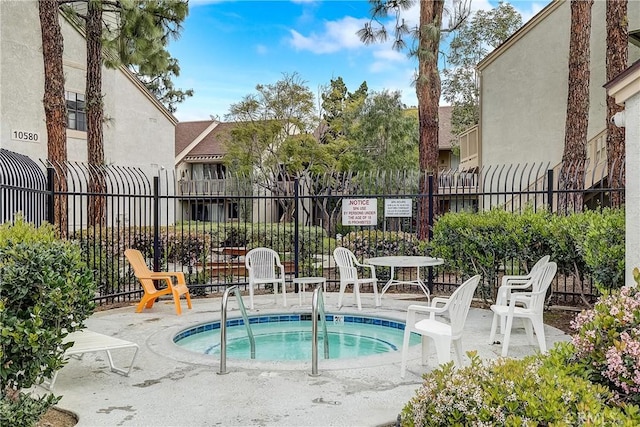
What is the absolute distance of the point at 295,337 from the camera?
8.04 m

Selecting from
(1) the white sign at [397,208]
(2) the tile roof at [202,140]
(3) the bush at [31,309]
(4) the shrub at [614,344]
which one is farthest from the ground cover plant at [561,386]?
(2) the tile roof at [202,140]

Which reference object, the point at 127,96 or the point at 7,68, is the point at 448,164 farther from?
the point at 7,68

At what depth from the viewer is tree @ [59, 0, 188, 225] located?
1238cm

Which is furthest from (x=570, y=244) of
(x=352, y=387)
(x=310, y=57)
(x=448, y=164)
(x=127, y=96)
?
(x=448, y=164)

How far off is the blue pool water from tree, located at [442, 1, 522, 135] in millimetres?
24247

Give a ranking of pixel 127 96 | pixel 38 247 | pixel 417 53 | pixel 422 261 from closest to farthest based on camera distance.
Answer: pixel 38 247
pixel 422 261
pixel 417 53
pixel 127 96

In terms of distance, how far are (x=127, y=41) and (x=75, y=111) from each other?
20.8ft

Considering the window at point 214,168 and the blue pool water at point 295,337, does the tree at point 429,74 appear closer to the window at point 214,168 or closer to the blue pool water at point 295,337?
the blue pool water at point 295,337

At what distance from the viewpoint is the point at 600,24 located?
15266 millimetres

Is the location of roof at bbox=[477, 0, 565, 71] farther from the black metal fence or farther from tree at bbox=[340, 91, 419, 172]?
tree at bbox=[340, 91, 419, 172]

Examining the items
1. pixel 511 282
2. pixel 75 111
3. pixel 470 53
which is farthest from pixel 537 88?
pixel 75 111

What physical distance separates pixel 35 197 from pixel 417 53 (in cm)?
995

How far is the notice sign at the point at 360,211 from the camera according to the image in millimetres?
10898

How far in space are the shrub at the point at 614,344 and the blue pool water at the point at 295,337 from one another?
4.18 meters
